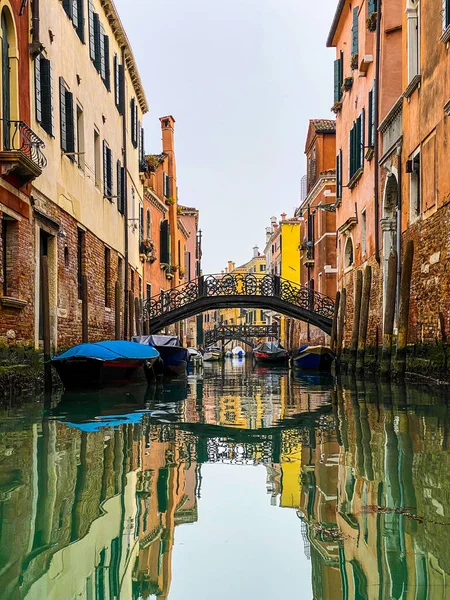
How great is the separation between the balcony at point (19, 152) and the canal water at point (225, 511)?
296 cm

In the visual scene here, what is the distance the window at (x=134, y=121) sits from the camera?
672 inches

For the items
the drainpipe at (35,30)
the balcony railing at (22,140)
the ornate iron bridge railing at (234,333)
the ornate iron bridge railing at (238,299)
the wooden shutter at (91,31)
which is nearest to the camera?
the balcony railing at (22,140)

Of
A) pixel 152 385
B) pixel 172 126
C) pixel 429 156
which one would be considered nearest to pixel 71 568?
pixel 429 156

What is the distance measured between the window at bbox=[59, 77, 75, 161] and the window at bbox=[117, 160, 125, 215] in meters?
4.17

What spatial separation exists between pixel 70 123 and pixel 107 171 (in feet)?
9.99

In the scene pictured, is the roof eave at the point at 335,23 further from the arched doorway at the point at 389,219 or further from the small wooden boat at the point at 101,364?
the small wooden boat at the point at 101,364

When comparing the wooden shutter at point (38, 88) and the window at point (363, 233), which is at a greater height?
the wooden shutter at point (38, 88)

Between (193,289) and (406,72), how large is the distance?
31.5 ft

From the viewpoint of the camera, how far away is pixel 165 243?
23.8 metres

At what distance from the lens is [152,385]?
39.4ft

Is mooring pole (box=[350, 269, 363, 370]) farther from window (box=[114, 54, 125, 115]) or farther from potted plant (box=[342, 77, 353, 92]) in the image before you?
window (box=[114, 54, 125, 115])

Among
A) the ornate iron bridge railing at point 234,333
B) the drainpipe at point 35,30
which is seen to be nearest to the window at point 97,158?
the drainpipe at point 35,30

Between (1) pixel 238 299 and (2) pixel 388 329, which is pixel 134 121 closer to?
(1) pixel 238 299

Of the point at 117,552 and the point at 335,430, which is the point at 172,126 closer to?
the point at 335,430
